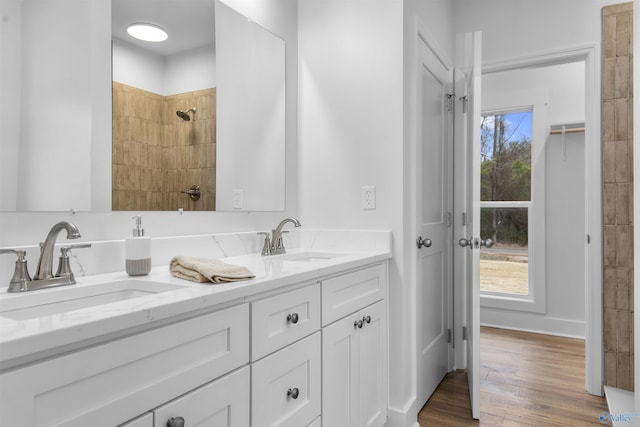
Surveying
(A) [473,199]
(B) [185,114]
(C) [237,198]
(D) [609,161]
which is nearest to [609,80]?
(D) [609,161]

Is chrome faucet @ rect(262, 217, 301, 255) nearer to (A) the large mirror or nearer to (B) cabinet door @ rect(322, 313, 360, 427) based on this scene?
(A) the large mirror

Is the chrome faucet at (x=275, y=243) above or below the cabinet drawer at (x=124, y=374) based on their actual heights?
above

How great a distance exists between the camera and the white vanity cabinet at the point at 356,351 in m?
1.46

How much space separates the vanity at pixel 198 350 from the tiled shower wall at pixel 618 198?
1.63m

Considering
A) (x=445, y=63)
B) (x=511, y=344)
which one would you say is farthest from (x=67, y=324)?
(x=511, y=344)

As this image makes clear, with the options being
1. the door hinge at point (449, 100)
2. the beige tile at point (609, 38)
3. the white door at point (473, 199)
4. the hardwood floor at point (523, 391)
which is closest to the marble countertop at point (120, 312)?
the white door at point (473, 199)

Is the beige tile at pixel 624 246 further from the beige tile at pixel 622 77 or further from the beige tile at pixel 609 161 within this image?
the beige tile at pixel 622 77

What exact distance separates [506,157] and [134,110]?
137 inches

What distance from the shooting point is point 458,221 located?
106 inches

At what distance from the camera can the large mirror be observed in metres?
1.14

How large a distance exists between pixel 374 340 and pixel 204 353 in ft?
3.41

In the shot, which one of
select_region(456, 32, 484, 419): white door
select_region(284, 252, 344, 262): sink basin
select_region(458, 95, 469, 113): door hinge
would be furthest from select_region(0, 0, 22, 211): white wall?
select_region(458, 95, 469, 113): door hinge

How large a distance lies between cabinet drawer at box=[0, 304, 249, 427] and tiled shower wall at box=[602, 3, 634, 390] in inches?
94.0

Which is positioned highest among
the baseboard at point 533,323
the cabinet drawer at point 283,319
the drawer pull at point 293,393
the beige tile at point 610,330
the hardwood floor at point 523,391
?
the cabinet drawer at point 283,319
